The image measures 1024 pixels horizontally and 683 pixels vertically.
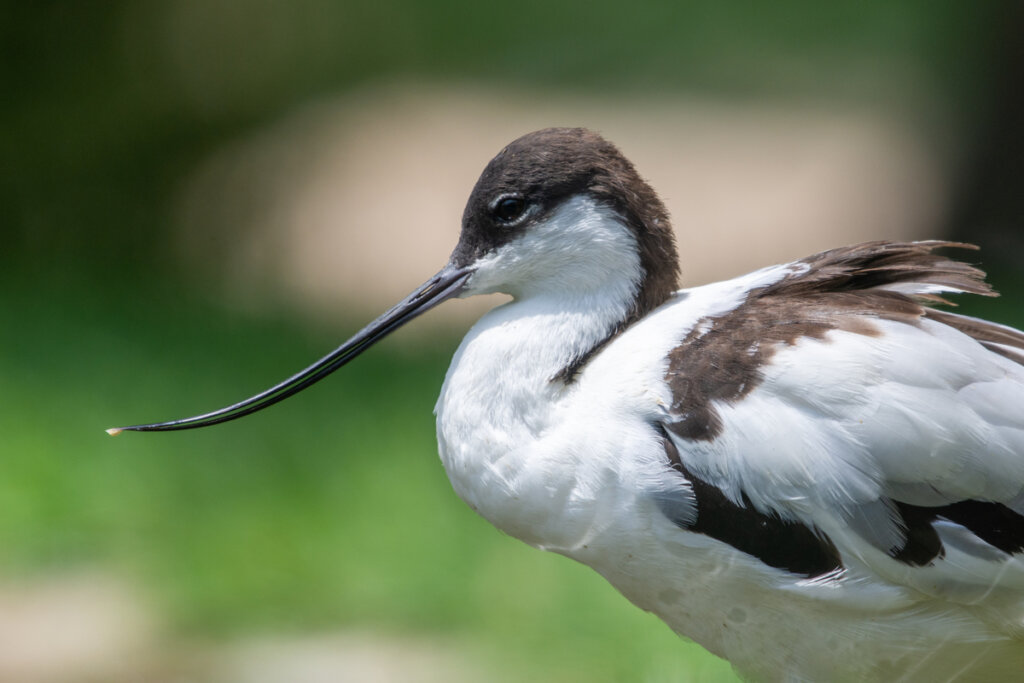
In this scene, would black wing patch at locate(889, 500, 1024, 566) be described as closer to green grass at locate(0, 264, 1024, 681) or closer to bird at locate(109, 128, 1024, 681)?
bird at locate(109, 128, 1024, 681)

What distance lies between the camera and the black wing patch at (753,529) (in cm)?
241

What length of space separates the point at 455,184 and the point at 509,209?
5.48 m

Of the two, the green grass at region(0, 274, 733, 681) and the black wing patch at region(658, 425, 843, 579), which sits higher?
the black wing patch at region(658, 425, 843, 579)

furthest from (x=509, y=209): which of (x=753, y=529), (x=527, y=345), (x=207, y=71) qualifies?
(x=207, y=71)

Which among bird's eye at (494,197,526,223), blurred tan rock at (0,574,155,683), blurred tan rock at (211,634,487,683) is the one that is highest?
bird's eye at (494,197,526,223)

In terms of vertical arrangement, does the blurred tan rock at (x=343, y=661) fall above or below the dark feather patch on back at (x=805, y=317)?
below

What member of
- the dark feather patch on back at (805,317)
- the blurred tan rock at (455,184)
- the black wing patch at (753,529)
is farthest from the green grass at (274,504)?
the dark feather patch on back at (805,317)

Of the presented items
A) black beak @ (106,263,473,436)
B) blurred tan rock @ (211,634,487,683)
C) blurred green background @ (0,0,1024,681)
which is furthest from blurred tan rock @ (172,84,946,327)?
black beak @ (106,263,473,436)

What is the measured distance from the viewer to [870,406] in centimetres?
236

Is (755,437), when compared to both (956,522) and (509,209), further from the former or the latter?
(509,209)

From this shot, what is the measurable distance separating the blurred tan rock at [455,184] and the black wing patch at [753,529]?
425 centimetres

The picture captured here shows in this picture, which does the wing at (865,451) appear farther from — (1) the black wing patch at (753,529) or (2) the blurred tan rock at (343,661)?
(2) the blurred tan rock at (343,661)

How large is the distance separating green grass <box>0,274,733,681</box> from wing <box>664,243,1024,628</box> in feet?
4.48

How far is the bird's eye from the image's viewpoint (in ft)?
8.87
